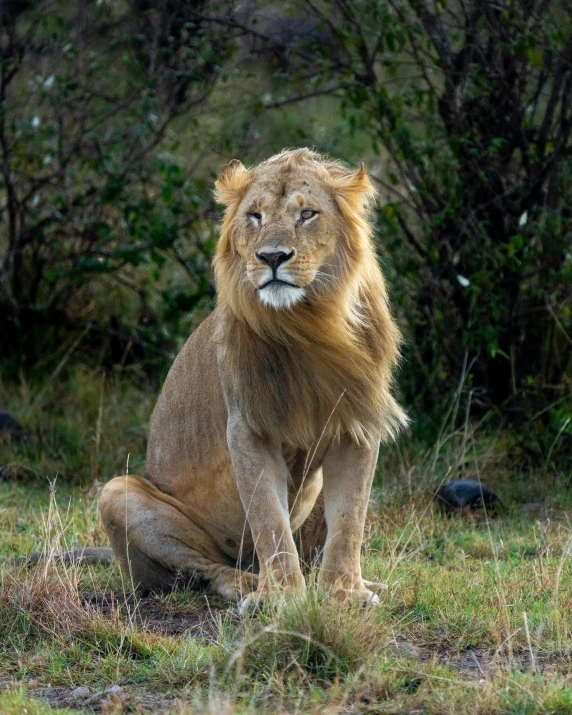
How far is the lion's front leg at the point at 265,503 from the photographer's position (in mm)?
3938

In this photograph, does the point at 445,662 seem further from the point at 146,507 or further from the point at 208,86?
the point at 208,86

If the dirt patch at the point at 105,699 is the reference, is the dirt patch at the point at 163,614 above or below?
below

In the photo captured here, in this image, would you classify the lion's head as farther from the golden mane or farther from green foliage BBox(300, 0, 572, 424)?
green foliage BBox(300, 0, 572, 424)

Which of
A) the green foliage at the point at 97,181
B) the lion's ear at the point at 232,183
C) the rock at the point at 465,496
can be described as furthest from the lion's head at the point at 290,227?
the green foliage at the point at 97,181

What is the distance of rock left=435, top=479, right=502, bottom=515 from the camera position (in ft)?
19.1

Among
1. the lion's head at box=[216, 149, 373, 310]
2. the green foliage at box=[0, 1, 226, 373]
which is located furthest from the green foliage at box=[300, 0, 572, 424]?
the lion's head at box=[216, 149, 373, 310]

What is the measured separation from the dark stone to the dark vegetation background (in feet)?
0.30

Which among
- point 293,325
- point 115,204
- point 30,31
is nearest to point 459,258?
point 115,204

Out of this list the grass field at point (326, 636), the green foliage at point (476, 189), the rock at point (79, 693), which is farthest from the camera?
the green foliage at point (476, 189)

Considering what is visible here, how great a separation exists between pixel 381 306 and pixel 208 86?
3.62m

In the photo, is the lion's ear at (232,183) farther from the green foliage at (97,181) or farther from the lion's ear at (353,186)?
the green foliage at (97,181)

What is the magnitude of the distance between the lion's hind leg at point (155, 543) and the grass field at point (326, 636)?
0.09m

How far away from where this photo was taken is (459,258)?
670 centimetres

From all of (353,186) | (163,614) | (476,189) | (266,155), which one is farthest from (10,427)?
(353,186)
